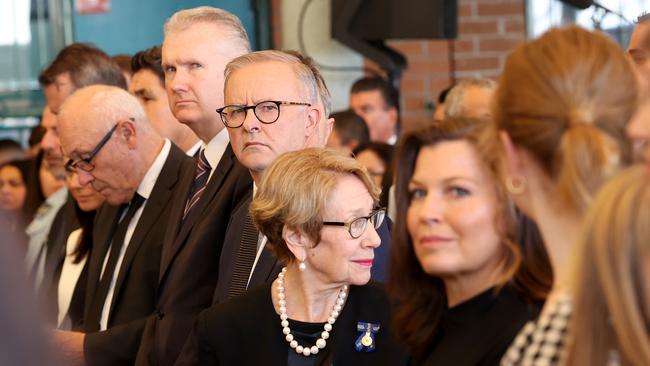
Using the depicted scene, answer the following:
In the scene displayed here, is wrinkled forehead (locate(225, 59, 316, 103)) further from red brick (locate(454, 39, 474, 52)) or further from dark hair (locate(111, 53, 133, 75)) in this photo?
red brick (locate(454, 39, 474, 52))

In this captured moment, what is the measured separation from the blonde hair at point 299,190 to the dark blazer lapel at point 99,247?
1.59 metres

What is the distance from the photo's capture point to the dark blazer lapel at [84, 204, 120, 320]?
171 inches

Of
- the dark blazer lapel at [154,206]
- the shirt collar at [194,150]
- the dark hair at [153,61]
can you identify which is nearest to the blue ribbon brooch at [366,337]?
the dark blazer lapel at [154,206]

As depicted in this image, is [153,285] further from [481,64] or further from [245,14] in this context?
[245,14]

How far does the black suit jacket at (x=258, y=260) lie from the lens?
314cm

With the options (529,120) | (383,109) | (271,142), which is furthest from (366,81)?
(529,120)

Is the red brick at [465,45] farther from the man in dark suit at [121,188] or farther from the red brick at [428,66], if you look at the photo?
the man in dark suit at [121,188]

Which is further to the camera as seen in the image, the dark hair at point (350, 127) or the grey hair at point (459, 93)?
the dark hair at point (350, 127)

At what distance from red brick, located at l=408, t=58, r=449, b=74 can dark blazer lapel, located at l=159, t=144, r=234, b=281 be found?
4125 millimetres

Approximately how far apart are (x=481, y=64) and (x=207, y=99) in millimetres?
3938

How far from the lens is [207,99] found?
12.7ft

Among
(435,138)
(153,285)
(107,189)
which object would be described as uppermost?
(435,138)

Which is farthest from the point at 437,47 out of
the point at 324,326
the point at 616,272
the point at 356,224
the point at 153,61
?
the point at 616,272

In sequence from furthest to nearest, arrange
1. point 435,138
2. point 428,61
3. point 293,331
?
point 428,61 → point 293,331 → point 435,138
